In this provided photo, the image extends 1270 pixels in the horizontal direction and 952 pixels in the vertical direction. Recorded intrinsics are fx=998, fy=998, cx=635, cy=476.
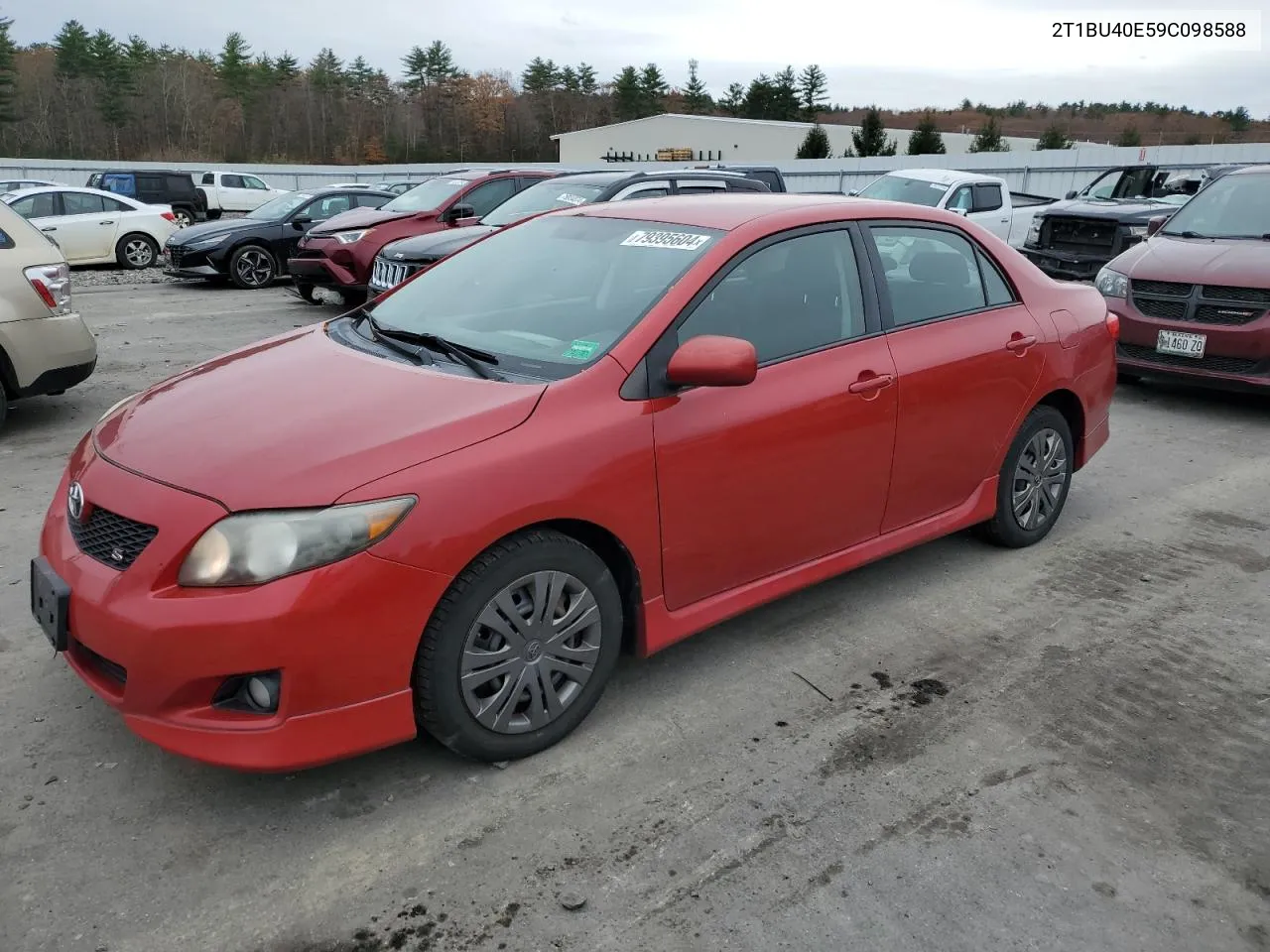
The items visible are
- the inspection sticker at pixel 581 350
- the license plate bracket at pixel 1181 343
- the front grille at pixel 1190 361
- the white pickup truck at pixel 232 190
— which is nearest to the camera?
the inspection sticker at pixel 581 350

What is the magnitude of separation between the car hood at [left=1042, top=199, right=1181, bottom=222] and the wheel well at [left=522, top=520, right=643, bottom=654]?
38.4 ft

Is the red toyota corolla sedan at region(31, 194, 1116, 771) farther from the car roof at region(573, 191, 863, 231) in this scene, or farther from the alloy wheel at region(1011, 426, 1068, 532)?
the alloy wheel at region(1011, 426, 1068, 532)

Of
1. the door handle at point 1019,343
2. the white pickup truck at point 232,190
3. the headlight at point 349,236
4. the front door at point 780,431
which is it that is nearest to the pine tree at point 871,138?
the white pickup truck at point 232,190

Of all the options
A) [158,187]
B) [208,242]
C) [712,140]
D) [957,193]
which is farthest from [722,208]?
[712,140]

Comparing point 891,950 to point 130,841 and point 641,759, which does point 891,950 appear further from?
point 130,841

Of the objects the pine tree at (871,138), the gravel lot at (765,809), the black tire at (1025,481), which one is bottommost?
the gravel lot at (765,809)

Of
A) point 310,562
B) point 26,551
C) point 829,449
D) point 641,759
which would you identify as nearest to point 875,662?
point 829,449

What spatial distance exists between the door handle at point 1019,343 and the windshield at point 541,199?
7361 millimetres

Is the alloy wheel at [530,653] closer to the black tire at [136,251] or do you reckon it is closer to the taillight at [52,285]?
the taillight at [52,285]

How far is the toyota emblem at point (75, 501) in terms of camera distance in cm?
302

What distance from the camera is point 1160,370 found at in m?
7.91

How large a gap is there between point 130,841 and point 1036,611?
3513mm

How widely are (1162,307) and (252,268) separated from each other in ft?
40.1

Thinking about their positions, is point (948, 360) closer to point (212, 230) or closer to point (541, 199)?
point (541, 199)
